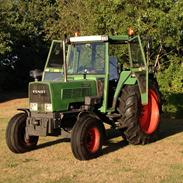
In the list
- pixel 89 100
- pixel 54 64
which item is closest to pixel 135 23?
pixel 54 64

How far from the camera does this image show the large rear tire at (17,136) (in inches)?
411

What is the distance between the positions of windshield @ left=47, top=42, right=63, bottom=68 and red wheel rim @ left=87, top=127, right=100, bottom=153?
6.77 ft

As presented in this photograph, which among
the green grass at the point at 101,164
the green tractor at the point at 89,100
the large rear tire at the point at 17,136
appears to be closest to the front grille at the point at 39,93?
the green tractor at the point at 89,100

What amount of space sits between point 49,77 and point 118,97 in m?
1.54

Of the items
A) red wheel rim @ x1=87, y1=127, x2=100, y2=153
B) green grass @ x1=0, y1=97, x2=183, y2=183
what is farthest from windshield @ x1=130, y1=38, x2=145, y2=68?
red wheel rim @ x1=87, y1=127, x2=100, y2=153

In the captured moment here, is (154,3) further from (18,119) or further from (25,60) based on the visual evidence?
(25,60)

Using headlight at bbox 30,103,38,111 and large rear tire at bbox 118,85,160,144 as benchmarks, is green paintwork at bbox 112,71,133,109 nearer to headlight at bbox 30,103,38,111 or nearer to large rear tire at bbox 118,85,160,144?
large rear tire at bbox 118,85,160,144

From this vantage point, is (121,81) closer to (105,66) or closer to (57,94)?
(105,66)

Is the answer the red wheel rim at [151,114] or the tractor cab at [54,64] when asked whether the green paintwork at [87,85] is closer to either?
the tractor cab at [54,64]

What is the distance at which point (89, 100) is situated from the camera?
10281mm

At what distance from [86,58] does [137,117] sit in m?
1.66

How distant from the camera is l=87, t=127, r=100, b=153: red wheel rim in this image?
9820 millimetres

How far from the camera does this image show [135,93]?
11.0 m

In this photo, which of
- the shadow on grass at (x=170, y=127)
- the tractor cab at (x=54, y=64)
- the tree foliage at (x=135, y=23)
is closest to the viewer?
the tractor cab at (x=54, y=64)
